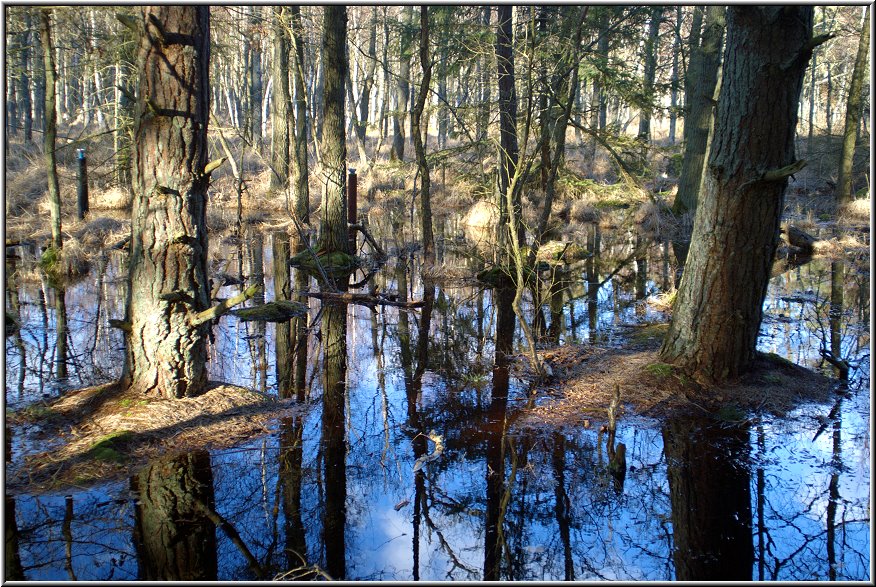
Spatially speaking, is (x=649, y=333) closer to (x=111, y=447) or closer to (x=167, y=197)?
(x=167, y=197)

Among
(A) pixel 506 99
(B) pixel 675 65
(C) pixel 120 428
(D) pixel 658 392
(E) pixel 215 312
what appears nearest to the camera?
(C) pixel 120 428

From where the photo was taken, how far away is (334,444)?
5656mm

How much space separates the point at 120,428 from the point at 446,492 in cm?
278

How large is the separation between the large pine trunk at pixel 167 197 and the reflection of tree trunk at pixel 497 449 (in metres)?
2.86

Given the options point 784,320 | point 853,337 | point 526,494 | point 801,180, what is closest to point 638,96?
point 784,320

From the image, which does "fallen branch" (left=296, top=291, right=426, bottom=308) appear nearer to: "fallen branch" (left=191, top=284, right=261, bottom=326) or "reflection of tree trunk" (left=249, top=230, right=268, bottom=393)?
"reflection of tree trunk" (left=249, top=230, right=268, bottom=393)

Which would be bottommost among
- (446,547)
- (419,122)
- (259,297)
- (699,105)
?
(446,547)

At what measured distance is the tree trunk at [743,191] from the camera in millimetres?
6078

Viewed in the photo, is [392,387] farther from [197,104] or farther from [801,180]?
[801,180]

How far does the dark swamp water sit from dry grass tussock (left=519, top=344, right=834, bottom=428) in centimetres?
20

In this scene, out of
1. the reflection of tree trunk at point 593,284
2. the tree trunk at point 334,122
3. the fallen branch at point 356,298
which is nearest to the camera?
the reflection of tree trunk at point 593,284

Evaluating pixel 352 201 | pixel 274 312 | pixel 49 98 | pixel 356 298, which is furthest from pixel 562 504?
pixel 352 201

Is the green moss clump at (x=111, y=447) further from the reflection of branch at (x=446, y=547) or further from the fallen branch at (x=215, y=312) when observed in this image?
the reflection of branch at (x=446, y=547)

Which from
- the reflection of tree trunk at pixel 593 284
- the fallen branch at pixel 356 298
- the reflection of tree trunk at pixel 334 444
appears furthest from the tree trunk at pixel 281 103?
the reflection of tree trunk at pixel 334 444
